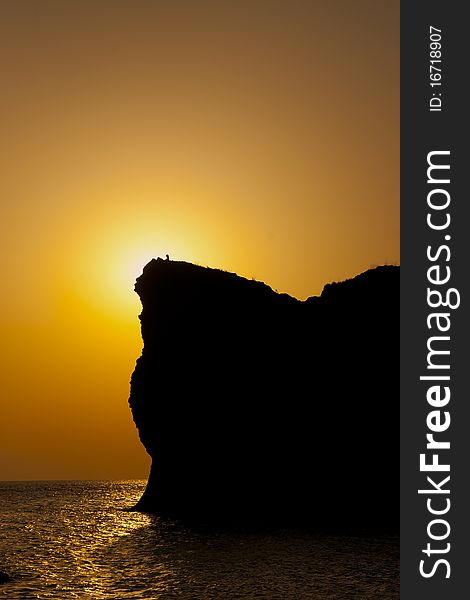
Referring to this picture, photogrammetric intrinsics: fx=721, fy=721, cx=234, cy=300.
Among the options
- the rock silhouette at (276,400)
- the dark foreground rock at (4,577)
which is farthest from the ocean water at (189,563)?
the rock silhouette at (276,400)

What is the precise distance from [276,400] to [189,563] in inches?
800

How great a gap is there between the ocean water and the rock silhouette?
17.0ft

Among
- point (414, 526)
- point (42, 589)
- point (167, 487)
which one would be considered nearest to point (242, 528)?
point (167, 487)

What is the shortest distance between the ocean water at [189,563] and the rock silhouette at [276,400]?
5.17m

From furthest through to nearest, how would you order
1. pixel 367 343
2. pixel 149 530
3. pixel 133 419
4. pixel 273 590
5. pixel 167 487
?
1. pixel 133 419
2. pixel 167 487
3. pixel 367 343
4. pixel 149 530
5. pixel 273 590

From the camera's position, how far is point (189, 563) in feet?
102

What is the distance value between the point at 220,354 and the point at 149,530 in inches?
526

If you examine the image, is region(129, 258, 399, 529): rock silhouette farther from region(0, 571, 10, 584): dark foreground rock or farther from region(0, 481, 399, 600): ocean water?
region(0, 571, 10, 584): dark foreground rock

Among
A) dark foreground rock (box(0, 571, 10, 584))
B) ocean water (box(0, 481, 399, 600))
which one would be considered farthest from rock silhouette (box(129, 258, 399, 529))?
dark foreground rock (box(0, 571, 10, 584))

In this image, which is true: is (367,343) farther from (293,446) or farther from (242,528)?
(242,528)

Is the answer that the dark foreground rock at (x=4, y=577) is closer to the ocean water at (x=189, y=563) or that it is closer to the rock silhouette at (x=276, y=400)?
the ocean water at (x=189, y=563)

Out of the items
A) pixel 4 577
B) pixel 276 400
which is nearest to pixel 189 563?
pixel 4 577

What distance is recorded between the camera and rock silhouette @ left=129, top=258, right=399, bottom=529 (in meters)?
48.6

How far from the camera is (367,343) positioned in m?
49.2
